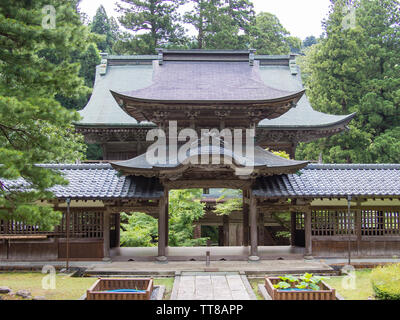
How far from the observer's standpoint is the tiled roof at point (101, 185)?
45.5ft

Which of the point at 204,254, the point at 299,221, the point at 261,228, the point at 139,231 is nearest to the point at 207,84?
the point at 204,254

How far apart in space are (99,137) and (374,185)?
545 inches

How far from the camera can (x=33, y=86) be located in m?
8.63

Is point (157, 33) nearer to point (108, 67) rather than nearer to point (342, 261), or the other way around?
point (108, 67)

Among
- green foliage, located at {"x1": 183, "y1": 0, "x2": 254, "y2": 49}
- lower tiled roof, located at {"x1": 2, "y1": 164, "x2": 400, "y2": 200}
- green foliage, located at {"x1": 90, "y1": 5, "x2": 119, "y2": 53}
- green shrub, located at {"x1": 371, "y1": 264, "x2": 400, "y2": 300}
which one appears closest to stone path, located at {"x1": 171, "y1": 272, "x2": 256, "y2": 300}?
green shrub, located at {"x1": 371, "y1": 264, "x2": 400, "y2": 300}

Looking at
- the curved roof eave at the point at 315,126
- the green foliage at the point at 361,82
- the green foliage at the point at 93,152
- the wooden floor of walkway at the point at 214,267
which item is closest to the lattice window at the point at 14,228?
the wooden floor of walkway at the point at 214,267

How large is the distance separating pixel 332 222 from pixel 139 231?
29.4 feet

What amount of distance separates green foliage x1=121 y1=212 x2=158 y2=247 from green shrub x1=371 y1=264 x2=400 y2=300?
11302 millimetres

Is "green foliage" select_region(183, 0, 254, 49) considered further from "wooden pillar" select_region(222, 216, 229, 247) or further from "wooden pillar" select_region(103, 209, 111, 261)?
"wooden pillar" select_region(103, 209, 111, 261)

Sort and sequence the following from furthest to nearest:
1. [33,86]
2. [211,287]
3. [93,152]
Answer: [93,152] → [211,287] → [33,86]

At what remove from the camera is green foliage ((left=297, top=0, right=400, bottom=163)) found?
27.1 metres

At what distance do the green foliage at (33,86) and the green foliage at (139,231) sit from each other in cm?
971
